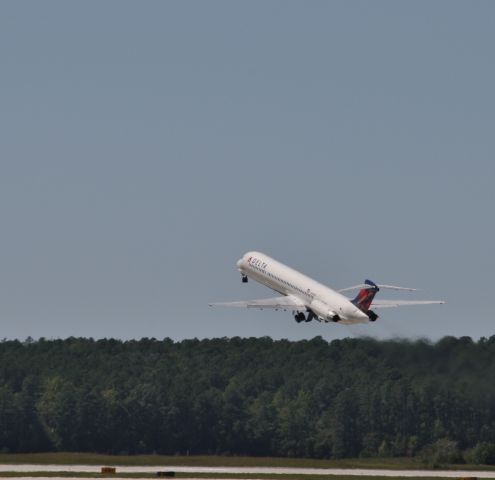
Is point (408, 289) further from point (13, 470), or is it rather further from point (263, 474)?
point (13, 470)

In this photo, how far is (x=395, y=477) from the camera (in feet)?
633

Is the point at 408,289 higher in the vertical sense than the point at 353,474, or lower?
higher

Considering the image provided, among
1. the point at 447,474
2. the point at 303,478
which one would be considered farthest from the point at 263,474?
the point at 447,474

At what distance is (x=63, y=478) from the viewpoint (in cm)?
18575

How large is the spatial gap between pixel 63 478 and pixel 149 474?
10303 millimetres

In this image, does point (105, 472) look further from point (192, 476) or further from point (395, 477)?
point (395, 477)

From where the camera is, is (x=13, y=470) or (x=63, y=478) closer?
(x=63, y=478)

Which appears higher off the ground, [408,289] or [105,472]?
[408,289]

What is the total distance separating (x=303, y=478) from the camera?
615 feet

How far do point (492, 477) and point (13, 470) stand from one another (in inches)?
1863

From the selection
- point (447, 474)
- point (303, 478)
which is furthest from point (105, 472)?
point (447, 474)

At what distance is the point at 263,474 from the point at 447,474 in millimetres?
19539

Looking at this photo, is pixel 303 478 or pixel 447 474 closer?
pixel 303 478

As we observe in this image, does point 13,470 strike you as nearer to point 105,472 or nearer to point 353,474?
point 105,472
